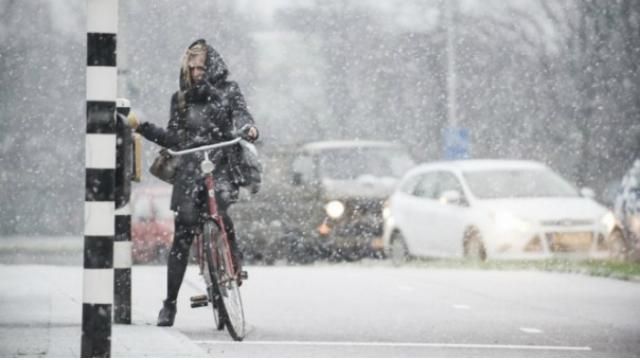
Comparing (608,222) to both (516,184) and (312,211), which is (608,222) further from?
(312,211)

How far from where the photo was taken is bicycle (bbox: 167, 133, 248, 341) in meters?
10.4

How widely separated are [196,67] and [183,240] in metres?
1.02

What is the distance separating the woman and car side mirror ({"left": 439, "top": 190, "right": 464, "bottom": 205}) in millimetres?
10911

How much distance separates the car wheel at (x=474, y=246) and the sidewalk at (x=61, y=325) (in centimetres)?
524

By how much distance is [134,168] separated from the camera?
29.6 feet

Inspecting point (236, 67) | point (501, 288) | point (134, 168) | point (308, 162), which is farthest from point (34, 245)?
point (134, 168)

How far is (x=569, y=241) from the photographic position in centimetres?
2053

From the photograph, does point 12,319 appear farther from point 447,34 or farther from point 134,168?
point 447,34

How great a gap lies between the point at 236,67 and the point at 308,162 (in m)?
19.7

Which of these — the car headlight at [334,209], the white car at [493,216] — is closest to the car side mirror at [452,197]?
the white car at [493,216]

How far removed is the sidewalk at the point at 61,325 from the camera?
30.6 feet

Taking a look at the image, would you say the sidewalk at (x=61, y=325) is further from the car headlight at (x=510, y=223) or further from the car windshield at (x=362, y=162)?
the car windshield at (x=362, y=162)

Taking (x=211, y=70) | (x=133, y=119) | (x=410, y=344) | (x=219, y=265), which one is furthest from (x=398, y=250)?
(x=133, y=119)

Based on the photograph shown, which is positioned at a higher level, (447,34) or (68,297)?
(447,34)
